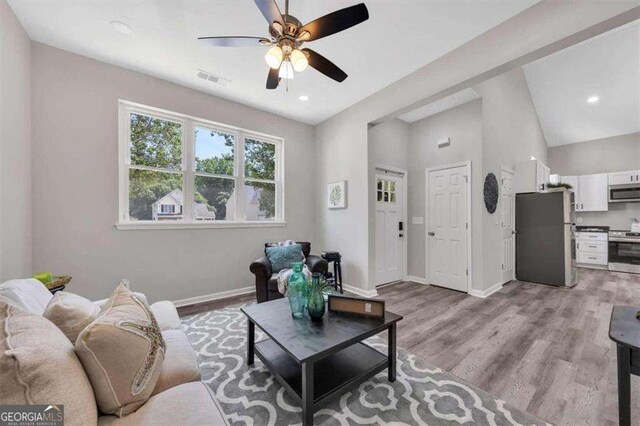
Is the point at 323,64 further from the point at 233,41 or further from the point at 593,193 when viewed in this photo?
the point at 593,193

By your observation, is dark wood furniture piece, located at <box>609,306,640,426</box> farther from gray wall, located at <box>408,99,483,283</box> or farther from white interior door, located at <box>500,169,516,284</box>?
white interior door, located at <box>500,169,516,284</box>

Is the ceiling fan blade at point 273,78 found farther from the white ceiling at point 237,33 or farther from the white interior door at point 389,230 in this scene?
the white interior door at point 389,230

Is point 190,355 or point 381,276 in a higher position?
point 190,355

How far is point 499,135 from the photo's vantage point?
4.28 meters

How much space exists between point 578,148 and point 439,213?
539cm

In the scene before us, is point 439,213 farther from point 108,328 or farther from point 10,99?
point 10,99

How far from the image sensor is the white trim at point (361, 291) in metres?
3.71

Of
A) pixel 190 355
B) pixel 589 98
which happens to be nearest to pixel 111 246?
pixel 190 355

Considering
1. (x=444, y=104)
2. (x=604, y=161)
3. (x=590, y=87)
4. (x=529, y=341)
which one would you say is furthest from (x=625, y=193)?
(x=529, y=341)

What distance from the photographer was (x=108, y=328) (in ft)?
3.05

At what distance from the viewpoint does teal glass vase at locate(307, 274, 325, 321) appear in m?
1.74

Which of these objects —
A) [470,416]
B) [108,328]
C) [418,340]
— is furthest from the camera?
[418,340]

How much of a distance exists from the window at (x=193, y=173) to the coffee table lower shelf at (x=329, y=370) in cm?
223

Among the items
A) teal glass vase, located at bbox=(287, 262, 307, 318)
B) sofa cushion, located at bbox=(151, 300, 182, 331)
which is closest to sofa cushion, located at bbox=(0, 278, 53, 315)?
sofa cushion, located at bbox=(151, 300, 182, 331)
